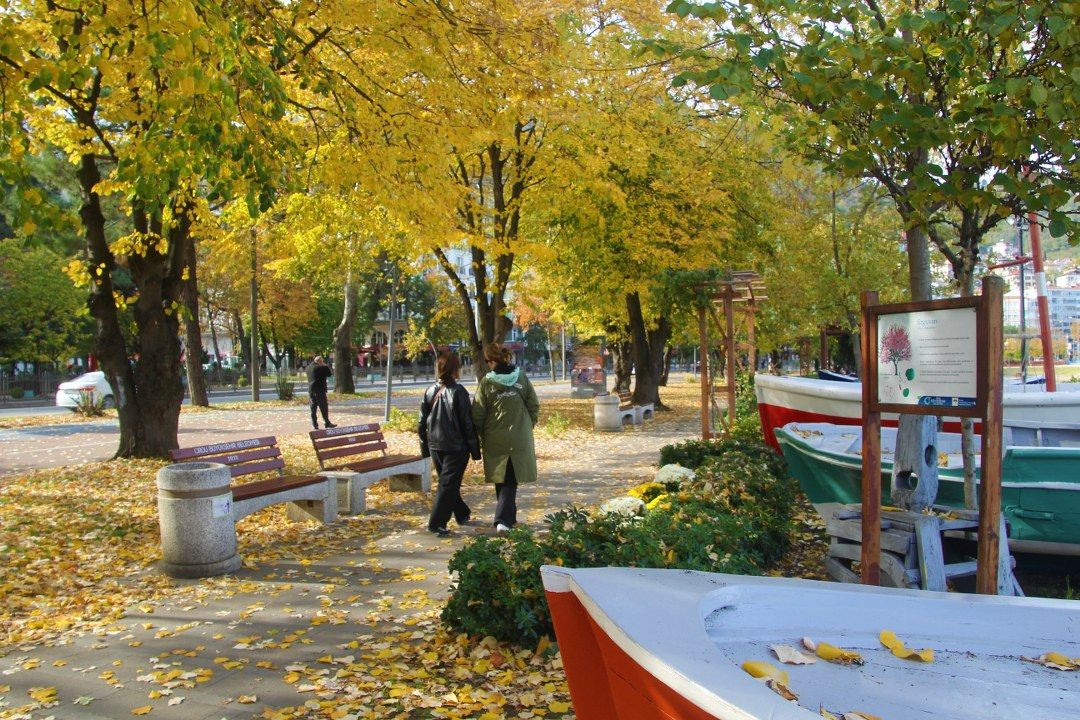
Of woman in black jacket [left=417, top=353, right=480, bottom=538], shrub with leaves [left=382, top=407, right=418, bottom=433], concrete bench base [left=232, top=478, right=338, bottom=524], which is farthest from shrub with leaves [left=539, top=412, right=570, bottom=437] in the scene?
woman in black jacket [left=417, top=353, right=480, bottom=538]

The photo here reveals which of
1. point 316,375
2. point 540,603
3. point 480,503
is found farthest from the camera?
point 316,375

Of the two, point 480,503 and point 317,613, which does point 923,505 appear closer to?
point 317,613

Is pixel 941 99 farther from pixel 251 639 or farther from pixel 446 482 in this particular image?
pixel 251 639

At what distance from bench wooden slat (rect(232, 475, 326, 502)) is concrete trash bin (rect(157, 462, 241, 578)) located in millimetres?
710

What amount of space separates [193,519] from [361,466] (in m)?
3.21

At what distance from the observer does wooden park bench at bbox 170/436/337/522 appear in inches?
293

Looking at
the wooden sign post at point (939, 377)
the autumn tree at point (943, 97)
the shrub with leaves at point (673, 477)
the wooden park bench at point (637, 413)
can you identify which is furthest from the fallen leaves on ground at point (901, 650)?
the wooden park bench at point (637, 413)

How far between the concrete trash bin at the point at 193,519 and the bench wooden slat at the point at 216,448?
0.86 m

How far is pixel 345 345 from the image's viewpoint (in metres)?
34.6

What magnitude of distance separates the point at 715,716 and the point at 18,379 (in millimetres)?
43514

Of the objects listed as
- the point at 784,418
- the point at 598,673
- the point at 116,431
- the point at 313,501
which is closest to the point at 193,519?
the point at 313,501

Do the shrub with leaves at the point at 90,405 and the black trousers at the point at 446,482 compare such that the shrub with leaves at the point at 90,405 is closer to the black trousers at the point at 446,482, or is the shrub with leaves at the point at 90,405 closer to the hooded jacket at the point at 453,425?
the black trousers at the point at 446,482

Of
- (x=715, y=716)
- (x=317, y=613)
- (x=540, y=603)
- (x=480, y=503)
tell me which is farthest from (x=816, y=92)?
(x=480, y=503)

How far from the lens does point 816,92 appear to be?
4.96 m
